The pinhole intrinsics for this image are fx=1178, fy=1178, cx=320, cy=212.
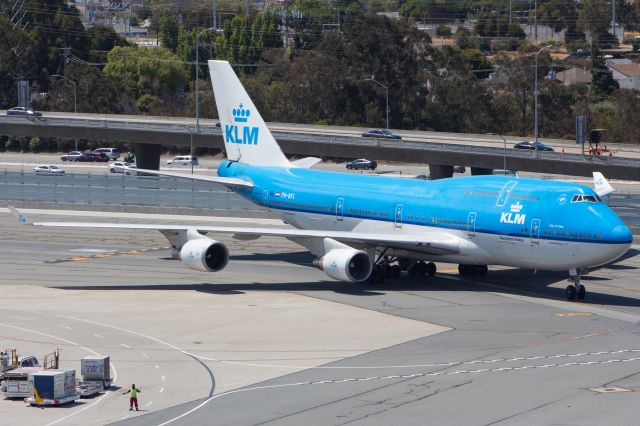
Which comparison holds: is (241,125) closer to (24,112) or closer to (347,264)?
(347,264)

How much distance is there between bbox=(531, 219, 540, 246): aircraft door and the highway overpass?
4304cm

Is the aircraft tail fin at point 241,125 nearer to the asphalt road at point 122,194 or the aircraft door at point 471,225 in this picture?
the aircraft door at point 471,225

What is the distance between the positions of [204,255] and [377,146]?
52655mm

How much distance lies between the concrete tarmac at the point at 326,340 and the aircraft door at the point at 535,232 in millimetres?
2728

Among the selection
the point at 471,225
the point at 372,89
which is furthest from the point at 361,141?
the point at 372,89

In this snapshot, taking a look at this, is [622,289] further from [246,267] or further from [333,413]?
[333,413]

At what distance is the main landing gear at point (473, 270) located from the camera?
5800 centimetres

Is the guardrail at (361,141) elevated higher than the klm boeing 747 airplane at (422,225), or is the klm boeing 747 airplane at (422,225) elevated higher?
the guardrail at (361,141)

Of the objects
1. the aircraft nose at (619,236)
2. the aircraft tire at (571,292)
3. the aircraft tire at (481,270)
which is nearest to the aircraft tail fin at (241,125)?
the aircraft tire at (481,270)

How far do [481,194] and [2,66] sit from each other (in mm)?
144951

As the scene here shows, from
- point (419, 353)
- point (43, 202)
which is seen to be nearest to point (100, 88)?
point (43, 202)

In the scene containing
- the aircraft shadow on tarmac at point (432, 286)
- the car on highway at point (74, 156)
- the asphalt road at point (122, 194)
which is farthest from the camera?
the car on highway at point (74, 156)

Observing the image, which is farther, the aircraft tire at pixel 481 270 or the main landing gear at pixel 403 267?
the aircraft tire at pixel 481 270

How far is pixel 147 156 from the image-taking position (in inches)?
4769
